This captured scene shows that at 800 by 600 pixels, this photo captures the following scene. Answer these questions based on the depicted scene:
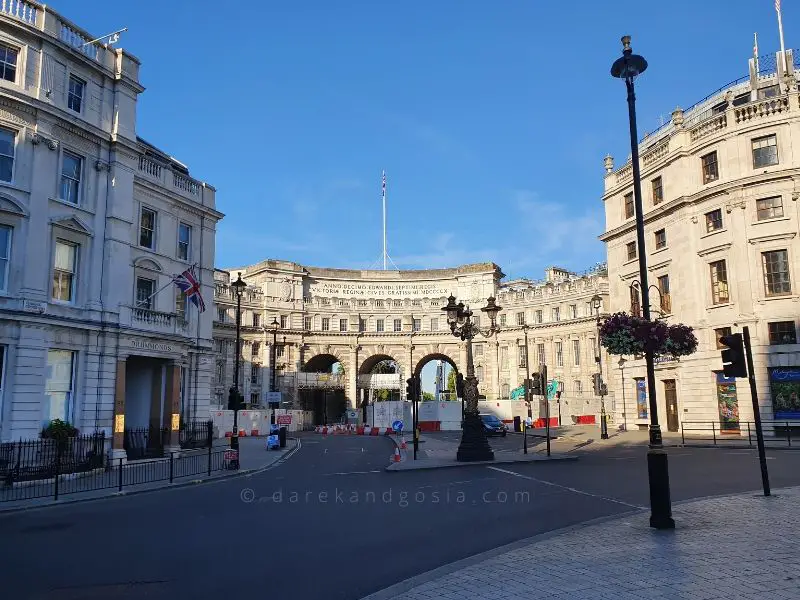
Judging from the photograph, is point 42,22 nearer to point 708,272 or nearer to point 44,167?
point 44,167

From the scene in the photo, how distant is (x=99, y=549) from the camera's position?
1036 centimetres

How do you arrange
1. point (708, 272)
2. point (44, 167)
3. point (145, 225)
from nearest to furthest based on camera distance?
point (44, 167) → point (145, 225) → point (708, 272)

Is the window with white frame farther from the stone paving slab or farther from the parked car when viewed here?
the parked car

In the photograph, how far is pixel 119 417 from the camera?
25.4 m

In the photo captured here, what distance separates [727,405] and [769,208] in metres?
11.6

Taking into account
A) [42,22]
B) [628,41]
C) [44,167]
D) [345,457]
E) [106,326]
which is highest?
[42,22]

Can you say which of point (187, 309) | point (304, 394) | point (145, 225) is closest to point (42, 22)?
point (145, 225)

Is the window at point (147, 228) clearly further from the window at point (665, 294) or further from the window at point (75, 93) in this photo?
the window at point (665, 294)

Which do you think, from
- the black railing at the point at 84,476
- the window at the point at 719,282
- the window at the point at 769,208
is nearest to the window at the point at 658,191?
the window at the point at 719,282

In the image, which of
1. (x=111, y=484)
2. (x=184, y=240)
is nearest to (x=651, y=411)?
(x=111, y=484)

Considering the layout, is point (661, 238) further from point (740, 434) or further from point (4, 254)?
point (4, 254)

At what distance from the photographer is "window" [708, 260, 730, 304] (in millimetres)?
37450

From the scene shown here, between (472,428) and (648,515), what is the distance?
13.1m

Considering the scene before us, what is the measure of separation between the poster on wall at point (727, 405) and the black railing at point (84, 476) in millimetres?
28522
